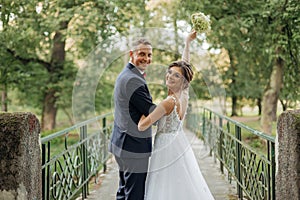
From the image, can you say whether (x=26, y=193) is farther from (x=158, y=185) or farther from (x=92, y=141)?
(x=92, y=141)

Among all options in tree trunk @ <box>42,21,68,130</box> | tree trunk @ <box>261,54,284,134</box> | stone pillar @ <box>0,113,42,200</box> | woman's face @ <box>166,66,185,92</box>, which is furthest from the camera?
tree trunk @ <box>42,21,68,130</box>

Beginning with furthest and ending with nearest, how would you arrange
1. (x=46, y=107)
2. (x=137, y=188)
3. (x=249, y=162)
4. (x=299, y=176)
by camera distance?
1. (x=46, y=107)
2. (x=249, y=162)
3. (x=137, y=188)
4. (x=299, y=176)

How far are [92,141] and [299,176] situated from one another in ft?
14.0

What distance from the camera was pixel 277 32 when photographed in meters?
10.1

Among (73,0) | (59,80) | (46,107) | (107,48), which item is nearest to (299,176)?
(107,48)

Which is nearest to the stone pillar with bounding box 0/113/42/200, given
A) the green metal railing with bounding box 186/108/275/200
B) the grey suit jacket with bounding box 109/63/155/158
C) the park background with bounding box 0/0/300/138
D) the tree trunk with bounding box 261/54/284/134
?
the grey suit jacket with bounding box 109/63/155/158

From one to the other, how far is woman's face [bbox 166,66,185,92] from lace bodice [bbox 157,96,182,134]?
9.5 inches

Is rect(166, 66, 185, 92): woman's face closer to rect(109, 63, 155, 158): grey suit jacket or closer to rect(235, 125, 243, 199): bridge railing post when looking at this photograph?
rect(109, 63, 155, 158): grey suit jacket

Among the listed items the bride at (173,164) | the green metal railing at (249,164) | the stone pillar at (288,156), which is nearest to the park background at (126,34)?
the green metal railing at (249,164)

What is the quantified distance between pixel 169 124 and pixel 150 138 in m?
0.24

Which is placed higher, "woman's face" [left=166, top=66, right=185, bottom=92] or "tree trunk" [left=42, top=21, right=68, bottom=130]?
"woman's face" [left=166, top=66, right=185, bottom=92]

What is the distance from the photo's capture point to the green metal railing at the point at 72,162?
3963mm

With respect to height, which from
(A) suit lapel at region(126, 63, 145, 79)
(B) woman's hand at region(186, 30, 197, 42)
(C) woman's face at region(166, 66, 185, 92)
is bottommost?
(C) woman's face at region(166, 66, 185, 92)

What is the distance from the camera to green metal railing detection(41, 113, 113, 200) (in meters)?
3.96
